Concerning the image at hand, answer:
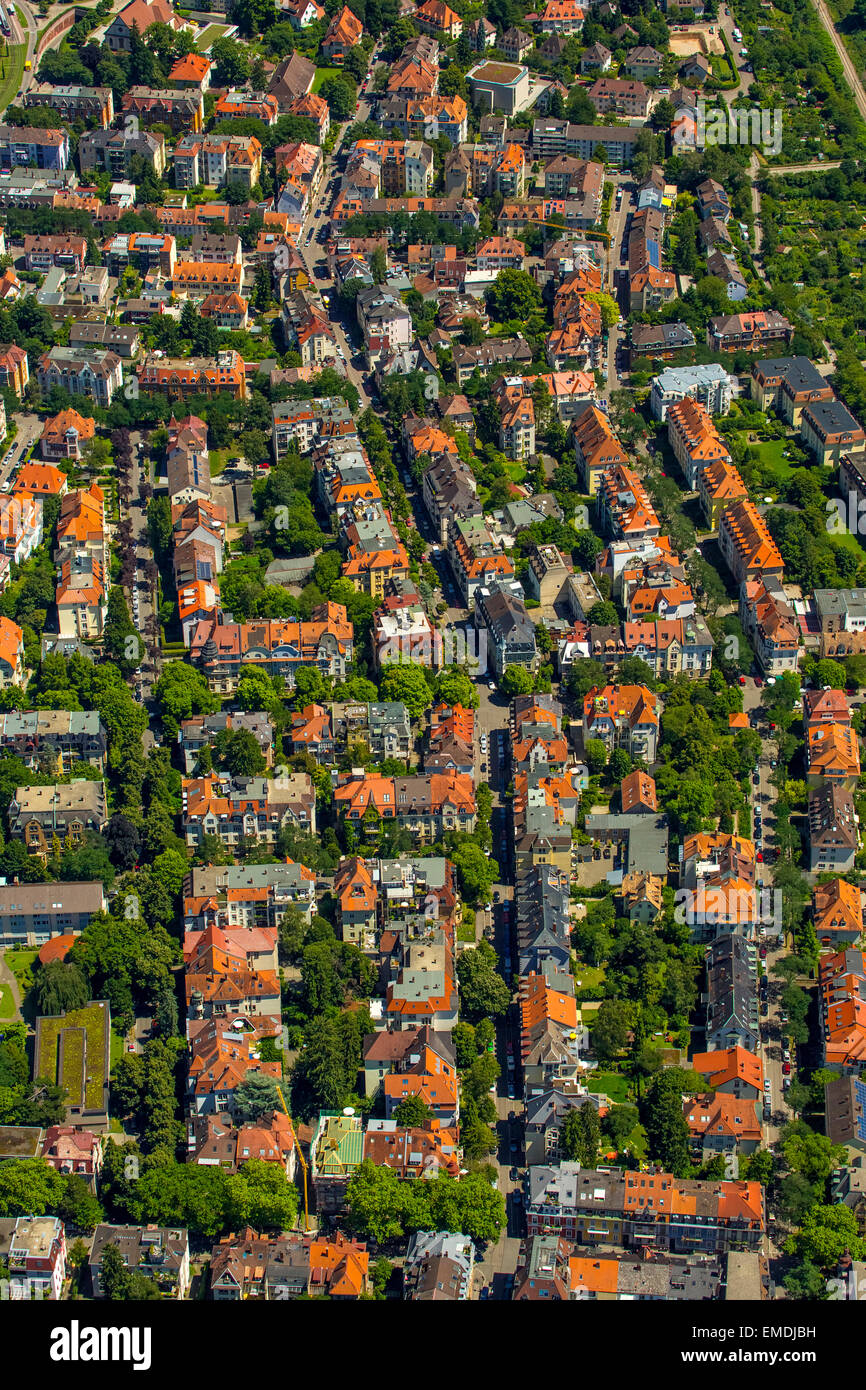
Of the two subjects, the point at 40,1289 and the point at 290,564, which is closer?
the point at 40,1289

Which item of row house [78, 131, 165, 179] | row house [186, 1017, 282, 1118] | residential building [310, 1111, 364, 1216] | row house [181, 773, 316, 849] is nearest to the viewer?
residential building [310, 1111, 364, 1216]

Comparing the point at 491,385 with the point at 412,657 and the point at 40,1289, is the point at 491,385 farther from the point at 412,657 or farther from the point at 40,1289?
the point at 40,1289

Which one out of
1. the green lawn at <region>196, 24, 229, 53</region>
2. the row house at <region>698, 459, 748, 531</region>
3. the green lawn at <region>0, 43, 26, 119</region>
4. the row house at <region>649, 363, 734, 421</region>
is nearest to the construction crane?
the row house at <region>698, 459, 748, 531</region>

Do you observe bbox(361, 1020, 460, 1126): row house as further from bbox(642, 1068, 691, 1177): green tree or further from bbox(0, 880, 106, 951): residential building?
bbox(0, 880, 106, 951): residential building

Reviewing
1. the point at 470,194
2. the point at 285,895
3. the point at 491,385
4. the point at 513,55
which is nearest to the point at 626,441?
the point at 491,385

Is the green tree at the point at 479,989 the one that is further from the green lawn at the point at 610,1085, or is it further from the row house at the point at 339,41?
the row house at the point at 339,41

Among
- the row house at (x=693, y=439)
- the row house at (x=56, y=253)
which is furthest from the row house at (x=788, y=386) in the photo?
the row house at (x=56, y=253)
